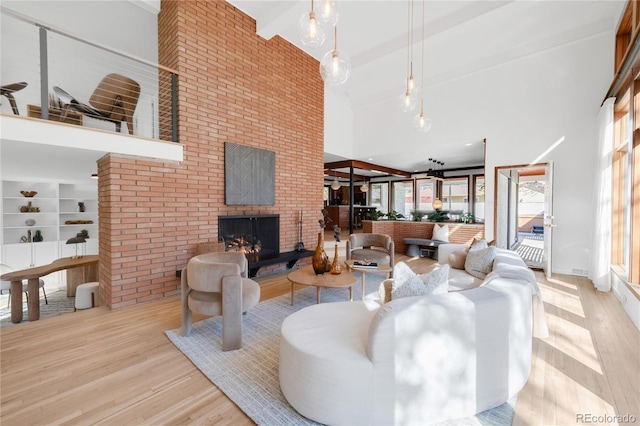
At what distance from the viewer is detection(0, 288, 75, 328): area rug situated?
3469 mm

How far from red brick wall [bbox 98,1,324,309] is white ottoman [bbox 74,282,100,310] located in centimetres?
39

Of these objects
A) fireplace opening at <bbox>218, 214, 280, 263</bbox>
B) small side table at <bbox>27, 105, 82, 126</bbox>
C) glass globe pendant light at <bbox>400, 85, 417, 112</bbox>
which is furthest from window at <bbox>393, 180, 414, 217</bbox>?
small side table at <bbox>27, 105, 82, 126</bbox>

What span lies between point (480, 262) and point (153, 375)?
3602mm

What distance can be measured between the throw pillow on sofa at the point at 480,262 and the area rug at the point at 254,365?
1.85 meters

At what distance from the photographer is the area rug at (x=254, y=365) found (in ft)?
5.28

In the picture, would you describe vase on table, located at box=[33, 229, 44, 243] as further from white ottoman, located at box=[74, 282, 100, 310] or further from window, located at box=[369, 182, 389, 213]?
window, located at box=[369, 182, 389, 213]

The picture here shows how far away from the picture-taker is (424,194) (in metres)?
11.0

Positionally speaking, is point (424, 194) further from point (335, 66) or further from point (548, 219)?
point (335, 66)

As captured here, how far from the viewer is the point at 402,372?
4.72 ft

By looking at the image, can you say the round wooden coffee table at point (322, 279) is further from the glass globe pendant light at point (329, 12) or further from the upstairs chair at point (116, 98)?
the upstairs chair at point (116, 98)

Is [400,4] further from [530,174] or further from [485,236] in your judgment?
[530,174]

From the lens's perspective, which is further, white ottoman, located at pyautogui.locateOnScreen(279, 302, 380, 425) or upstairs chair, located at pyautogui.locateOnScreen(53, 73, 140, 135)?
upstairs chair, located at pyautogui.locateOnScreen(53, 73, 140, 135)

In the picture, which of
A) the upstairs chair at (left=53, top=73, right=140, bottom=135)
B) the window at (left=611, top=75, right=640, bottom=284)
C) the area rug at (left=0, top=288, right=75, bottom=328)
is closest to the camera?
the window at (left=611, top=75, right=640, bottom=284)

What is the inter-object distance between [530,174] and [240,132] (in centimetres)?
892
